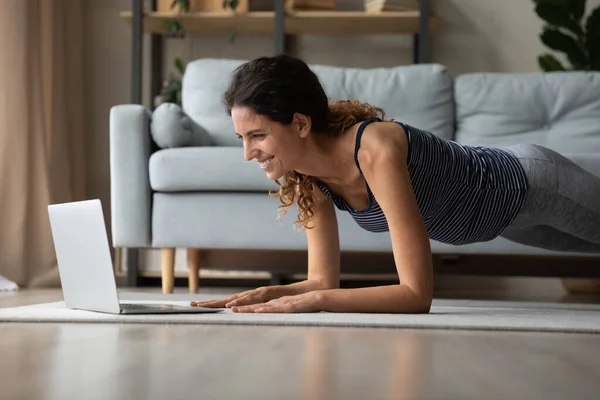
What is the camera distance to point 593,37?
154 inches

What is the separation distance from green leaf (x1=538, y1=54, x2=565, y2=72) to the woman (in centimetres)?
208

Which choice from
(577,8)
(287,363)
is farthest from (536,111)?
(287,363)

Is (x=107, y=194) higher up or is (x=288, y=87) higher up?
(x=288, y=87)

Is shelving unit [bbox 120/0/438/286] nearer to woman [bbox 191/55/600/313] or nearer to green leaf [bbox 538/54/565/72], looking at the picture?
green leaf [bbox 538/54/565/72]

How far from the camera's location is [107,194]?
436 centimetres

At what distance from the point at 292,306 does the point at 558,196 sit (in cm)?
77

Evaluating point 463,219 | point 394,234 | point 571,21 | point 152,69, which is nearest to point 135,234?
point 463,219

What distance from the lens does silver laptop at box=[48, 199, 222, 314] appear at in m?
1.38

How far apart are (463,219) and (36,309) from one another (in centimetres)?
92

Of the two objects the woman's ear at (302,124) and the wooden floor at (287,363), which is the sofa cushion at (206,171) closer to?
the woman's ear at (302,124)

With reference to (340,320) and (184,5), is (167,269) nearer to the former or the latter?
(340,320)

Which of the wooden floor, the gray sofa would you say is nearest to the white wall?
the gray sofa

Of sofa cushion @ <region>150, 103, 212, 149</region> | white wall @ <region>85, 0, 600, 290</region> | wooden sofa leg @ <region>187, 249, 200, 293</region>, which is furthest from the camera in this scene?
white wall @ <region>85, 0, 600, 290</region>

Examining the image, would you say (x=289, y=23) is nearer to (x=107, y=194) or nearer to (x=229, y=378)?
(x=107, y=194)
